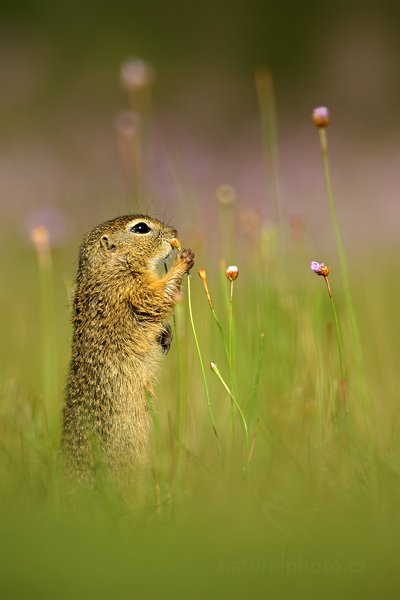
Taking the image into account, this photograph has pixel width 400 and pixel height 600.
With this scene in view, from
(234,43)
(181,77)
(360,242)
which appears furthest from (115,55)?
(360,242)

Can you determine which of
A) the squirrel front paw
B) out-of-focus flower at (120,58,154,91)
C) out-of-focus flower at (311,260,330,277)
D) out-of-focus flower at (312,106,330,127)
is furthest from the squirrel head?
out-of-focus flower at (311,260,330,277)

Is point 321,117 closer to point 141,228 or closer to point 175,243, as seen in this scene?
point 175,243

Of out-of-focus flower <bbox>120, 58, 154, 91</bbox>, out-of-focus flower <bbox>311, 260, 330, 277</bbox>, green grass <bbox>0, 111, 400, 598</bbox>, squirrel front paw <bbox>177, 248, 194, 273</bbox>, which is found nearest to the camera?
green grass <bbox>0, 111, 400, 598</bbox>

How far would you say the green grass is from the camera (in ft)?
7.71

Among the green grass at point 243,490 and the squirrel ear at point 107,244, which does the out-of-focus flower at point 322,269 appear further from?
the squirrel ear at point 107,244

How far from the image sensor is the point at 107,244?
4.30m

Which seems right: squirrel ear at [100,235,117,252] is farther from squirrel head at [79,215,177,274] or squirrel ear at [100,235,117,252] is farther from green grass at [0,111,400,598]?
green grass at [0,111,400,598]

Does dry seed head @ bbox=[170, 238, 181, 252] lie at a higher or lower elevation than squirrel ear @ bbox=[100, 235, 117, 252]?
lower

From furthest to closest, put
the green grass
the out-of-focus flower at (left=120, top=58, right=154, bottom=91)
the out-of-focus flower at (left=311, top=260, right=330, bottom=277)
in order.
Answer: the out-of-focus flower at (left=120, top=58, right=154, bottom=91) → the out-of-focus flower at (left=311, top=260, right=330, bottom=277) → the green grass

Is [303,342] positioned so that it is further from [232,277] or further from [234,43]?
[234,43]

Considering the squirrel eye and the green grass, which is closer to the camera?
the green grass

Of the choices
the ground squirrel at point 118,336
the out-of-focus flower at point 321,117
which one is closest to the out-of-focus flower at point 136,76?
the ground squirrel at point 118,336

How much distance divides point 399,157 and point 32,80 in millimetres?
6122

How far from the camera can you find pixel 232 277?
334 centimetres
